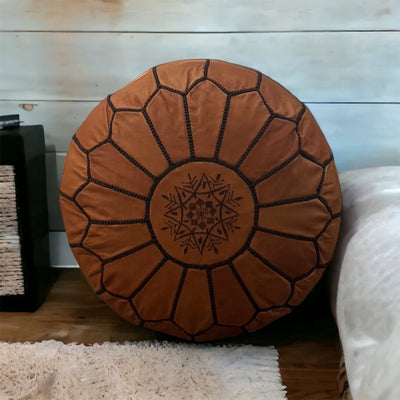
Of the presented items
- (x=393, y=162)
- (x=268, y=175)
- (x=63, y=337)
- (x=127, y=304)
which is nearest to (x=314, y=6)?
(x=393, y=162)

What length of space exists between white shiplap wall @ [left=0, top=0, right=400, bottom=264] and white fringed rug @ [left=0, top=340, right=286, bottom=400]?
793 millimetres

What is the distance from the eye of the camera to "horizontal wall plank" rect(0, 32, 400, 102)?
4.88ft

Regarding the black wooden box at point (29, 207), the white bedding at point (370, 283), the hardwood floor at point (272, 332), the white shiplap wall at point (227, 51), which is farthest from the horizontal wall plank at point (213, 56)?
the hardwood floor at point (272, 332)

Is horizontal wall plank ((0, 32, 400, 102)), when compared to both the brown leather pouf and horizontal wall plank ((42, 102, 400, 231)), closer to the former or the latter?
horizontal wall plank ((42, 102, 400, 231))

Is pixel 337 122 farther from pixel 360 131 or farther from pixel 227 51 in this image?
pixel 227 51

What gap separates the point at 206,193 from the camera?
1.08 m

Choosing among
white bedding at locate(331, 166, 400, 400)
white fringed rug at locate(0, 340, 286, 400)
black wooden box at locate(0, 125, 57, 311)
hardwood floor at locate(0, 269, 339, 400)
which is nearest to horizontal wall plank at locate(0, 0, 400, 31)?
black wooden box at locate(0, 125, 57, 311)

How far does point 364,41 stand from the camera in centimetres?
148

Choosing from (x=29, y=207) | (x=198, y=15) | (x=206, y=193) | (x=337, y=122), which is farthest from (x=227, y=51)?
(x=29, y=207)

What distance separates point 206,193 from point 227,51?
66 cm

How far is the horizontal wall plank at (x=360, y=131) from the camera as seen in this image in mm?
1537

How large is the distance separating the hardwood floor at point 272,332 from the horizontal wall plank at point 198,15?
882 millimetres

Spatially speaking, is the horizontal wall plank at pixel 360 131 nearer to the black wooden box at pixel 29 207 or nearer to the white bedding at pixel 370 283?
the black wooden box at pixel 29 207

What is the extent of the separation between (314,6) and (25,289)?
1.31m
